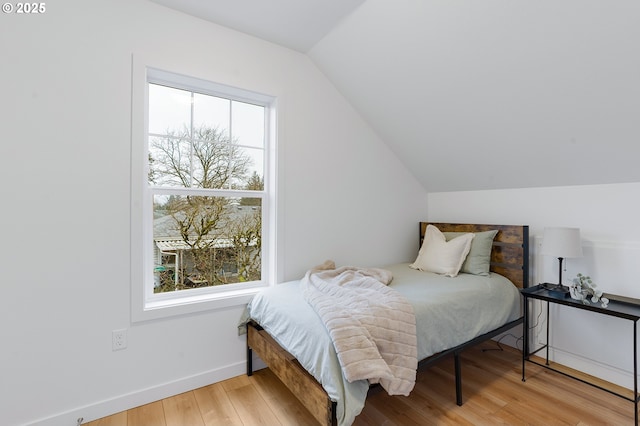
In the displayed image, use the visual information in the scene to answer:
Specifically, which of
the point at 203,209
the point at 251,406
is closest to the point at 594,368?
the point at 251,406

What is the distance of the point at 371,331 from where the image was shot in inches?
60.2

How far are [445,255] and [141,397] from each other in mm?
2479

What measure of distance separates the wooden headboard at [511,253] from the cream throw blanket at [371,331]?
141 centimetres

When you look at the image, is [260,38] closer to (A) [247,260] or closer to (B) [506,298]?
(A) [247,260]

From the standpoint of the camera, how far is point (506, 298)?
245 cm

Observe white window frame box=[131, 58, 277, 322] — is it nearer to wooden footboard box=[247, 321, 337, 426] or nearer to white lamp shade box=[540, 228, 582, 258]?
wooden footboard box=[247, 321, 337, 426]

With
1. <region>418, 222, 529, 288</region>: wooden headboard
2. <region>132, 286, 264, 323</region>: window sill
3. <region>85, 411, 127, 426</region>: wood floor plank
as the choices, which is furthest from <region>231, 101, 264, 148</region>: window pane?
<region>418, 222, 529, 288</region>: wooden headboard

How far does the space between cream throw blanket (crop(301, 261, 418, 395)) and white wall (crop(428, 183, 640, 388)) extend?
1.62 metres

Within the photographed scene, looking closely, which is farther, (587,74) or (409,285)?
(409,285)

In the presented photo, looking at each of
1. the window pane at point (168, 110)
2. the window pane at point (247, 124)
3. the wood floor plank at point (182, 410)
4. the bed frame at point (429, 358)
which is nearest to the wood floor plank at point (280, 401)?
the bed frame at point (429, 358)

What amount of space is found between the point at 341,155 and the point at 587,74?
69.2 inches

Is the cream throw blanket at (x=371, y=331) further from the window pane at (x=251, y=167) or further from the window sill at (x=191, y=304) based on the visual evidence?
the window pane at (x=251, y=167)

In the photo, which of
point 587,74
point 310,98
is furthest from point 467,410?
point 310,98

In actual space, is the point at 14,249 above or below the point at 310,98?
below
